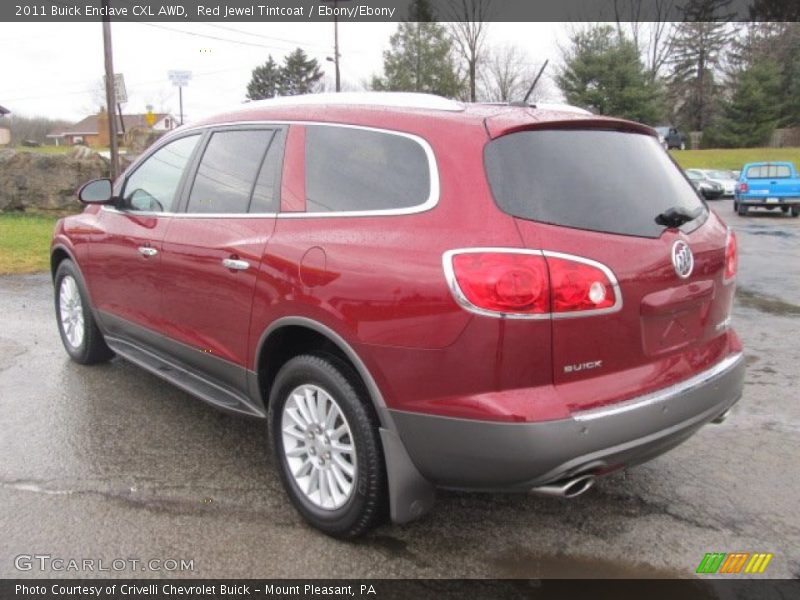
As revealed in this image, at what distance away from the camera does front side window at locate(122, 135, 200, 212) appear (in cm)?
407

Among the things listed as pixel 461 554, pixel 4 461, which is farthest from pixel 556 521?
pixel 4 461

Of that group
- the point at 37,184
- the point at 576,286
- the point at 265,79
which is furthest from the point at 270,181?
the point at 265,79

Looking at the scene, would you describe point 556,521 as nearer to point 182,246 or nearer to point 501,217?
point 501,217

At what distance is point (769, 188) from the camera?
21.2 meters

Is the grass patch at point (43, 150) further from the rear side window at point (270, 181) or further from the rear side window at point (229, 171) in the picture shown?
the rear side window at point (270, 181)

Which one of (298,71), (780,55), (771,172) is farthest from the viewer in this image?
(298,71)

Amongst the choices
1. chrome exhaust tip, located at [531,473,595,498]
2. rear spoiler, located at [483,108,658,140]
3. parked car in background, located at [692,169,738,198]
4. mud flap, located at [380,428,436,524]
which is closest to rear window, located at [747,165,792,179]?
parked car in background, located at [692,169,738,198]

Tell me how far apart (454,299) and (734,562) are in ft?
5.29

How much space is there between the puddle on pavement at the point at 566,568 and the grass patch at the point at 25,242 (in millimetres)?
8832

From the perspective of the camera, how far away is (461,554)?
2.89m

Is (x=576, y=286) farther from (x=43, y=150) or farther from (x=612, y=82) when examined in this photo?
(x=612, y=82)

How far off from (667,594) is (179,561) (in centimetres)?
191

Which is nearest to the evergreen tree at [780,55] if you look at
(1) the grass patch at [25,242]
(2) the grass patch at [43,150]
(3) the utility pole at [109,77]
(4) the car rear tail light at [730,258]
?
(2) the grass patch at [43,150]

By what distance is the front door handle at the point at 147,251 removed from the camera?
402 cm
